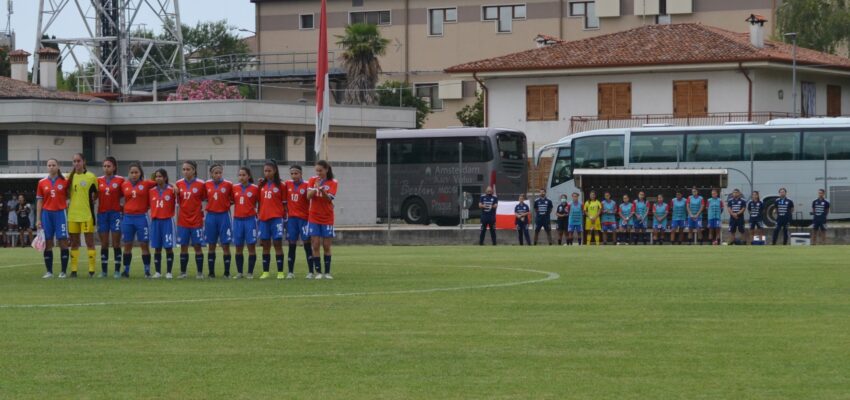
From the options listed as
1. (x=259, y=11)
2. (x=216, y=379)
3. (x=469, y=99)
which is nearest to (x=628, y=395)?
(x=216, y=379)

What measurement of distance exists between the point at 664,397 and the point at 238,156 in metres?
41.1

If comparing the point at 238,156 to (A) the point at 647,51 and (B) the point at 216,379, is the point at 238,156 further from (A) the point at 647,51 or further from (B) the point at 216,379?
(B) the point at 216,379

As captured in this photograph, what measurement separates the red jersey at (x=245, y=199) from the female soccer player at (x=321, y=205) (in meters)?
1.10

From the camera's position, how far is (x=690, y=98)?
66.9 m

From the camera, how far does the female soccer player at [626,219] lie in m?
43.3

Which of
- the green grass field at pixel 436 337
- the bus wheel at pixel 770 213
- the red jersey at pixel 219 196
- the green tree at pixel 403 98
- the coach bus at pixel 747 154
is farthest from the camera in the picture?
the green tree at pixel 403 98

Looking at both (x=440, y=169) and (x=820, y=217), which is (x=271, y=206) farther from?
(x=440, y=169)

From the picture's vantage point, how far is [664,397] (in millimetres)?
10352

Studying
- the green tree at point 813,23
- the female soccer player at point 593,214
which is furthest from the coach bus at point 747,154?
the green tree at point 813,23

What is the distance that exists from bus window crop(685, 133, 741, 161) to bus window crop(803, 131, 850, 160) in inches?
81.4

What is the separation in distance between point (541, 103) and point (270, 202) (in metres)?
47.8

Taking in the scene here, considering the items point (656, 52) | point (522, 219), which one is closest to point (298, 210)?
point (522, 219)

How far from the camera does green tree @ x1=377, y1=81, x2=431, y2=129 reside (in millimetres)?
88325

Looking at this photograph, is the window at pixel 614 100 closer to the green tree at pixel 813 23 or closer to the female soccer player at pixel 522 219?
the green tree at pixel 813 23
